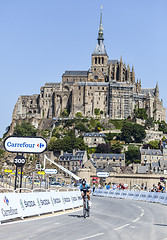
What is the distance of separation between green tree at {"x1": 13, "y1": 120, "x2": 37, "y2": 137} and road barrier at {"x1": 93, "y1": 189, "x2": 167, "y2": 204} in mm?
97092

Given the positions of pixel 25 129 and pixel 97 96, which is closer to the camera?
pixel 25 129

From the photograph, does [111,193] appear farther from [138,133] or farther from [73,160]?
[138,133]

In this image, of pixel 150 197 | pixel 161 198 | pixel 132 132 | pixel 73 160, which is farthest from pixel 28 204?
pixel 132 132

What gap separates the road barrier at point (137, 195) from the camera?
4038 centimetres

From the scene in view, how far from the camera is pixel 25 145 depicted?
96.9ft

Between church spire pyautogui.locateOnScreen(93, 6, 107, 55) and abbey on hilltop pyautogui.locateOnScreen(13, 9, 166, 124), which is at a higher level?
church spire pyautogui.locateOnScreen(93, 6, 107, 55)

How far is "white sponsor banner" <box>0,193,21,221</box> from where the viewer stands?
20.2 m

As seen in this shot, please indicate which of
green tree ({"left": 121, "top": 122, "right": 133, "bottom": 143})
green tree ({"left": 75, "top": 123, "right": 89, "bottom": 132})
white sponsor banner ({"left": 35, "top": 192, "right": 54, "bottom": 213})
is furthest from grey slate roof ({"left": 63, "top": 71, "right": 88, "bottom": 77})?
white sponsor banner ({"left": 35, "top": 192, "right": 54, "bottom": 213})

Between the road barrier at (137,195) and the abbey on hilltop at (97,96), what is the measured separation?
101211 mm

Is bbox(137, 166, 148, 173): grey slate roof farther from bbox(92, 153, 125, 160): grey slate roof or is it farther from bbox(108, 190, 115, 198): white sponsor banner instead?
bbox(108, 190, 115, 198): white sponsor banner

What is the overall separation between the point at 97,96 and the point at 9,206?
142286mm

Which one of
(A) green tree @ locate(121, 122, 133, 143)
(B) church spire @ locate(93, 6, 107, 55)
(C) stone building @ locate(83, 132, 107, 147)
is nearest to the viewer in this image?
(C) stone building @ locate(83, 132, 107, 147)

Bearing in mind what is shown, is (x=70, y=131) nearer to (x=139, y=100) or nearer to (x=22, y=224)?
(x=139, y=100)

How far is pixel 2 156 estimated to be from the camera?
13675 cm
